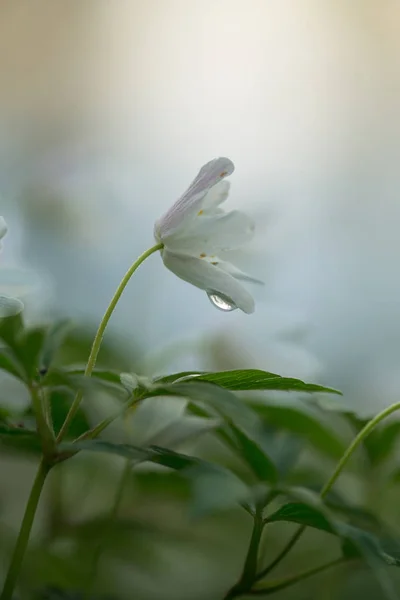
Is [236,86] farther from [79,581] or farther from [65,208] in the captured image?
[79,581]

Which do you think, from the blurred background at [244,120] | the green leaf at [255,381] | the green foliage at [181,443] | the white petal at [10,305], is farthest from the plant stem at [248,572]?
the blurred background at [244,120]

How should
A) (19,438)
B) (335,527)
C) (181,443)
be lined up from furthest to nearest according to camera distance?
(181,443) → (19,438) → (335,527)

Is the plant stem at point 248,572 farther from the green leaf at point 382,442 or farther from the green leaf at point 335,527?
the green leaf at point 382,442

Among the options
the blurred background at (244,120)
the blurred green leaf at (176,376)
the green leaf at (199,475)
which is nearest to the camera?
the green leaf at (199,475)

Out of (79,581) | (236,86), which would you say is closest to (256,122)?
(236,86)

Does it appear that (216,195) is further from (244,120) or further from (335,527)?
(244,120)

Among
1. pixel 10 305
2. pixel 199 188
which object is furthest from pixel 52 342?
pixel 199 188
